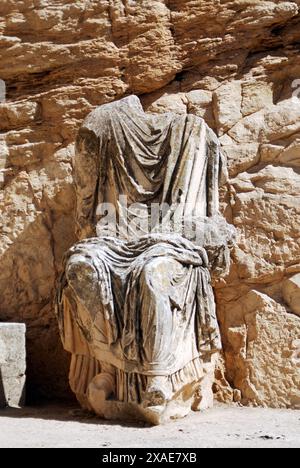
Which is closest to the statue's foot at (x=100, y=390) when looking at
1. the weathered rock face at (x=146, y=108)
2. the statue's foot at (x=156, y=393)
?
the statue's foot at (x=156, y=393)

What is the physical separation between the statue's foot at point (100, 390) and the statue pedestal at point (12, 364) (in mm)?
943

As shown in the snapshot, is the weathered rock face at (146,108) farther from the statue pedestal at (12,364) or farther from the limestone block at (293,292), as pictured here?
the statue pedestal at (12,364)

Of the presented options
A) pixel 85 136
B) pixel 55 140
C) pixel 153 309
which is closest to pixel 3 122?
pixel 55 140

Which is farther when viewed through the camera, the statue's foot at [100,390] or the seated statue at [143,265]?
the statue's foot at [100,390]

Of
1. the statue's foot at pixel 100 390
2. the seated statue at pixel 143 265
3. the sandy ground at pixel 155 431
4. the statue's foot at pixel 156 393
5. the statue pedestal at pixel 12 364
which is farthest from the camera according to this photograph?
the statue pedestal at pixel 12 364

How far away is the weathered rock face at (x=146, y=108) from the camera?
23.2 ft

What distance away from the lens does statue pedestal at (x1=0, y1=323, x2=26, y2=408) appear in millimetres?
6555

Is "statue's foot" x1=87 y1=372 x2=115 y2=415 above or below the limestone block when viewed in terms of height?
below

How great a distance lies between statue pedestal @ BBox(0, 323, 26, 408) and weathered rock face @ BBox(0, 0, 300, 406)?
790 mm

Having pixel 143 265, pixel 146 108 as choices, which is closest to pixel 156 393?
A: pixel 143 265

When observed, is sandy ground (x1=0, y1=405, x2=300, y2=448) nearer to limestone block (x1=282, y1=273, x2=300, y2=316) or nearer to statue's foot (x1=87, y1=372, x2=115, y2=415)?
statue's foot (x1=87, y1=372, x2=115, y2=415)

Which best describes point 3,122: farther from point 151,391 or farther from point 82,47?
point 151,391

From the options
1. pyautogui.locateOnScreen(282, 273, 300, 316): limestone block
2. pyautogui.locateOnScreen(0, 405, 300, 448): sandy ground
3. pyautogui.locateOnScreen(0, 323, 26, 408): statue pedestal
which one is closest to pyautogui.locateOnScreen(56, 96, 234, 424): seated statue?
pyautogui.locateOnScreen(0, 405, 300, 448): sandy ground

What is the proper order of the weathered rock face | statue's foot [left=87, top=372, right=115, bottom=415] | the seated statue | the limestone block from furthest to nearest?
1. the weathered rock face
2. the limestone block
3. statue's foot [left=87, top=372, right=115, bottom=415]
4. the seated statue
